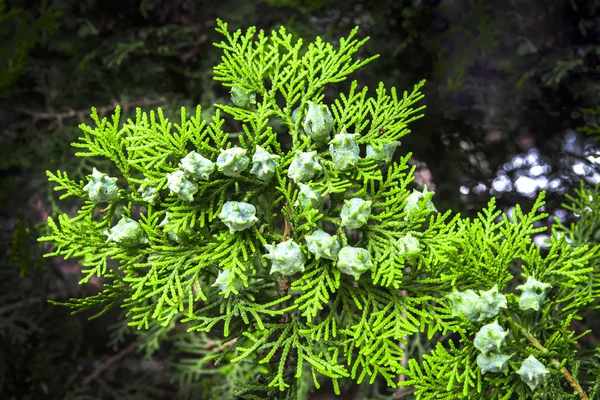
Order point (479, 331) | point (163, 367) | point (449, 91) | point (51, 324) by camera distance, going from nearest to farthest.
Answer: point (479, 331) → point (449, 91) → point (51, 324) → point (163, 367)

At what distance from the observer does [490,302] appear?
19.9 inches

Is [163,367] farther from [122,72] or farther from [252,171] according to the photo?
[252,171]

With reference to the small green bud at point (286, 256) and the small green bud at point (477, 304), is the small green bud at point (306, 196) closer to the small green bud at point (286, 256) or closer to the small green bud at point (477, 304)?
the small green bud at point (286, 256)

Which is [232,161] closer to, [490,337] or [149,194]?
[149,194]

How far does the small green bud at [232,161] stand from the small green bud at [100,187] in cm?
12

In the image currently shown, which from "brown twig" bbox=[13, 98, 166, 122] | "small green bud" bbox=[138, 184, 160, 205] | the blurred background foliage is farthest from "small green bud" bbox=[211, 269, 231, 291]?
"brown twig" bbox=[13, 98, 166, 122]

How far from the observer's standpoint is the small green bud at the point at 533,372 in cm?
52

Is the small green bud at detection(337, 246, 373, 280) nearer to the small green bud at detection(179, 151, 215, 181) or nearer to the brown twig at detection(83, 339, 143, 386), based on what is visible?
the small green bud at detection(179, 151, 215, 181)

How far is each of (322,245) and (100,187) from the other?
0.74 ft

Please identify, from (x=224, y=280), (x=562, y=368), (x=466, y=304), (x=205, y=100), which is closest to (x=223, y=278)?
(x=224, y=280)

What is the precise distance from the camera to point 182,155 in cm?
55

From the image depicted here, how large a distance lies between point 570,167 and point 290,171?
0.80 metres

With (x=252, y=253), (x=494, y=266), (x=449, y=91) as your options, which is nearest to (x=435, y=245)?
(x=494, y=266)

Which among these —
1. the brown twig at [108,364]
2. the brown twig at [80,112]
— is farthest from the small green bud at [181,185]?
the brown twig at [108,364]
